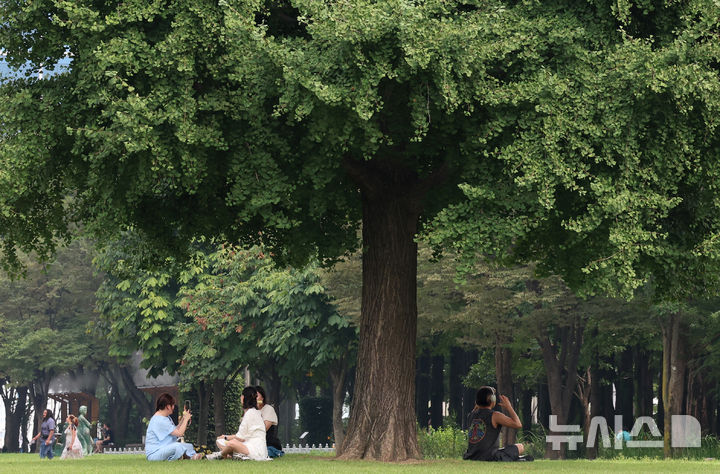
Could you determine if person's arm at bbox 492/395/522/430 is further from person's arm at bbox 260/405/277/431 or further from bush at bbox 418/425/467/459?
bush at bbox 418/425/467/459

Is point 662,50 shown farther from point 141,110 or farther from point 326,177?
point 141,110

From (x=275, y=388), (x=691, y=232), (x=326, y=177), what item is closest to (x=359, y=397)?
(x=326, y=177)

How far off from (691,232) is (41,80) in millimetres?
11203

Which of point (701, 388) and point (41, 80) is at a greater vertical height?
point (41, 80)

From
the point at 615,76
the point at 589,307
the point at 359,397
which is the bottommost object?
the point at 359,397

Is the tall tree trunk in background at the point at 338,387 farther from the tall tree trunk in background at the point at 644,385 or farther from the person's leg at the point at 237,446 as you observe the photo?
the person's leg at the point at 237,446

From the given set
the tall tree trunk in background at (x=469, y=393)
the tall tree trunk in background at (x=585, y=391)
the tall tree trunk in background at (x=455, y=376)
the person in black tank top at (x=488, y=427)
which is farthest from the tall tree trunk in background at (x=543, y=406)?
the person in black tank top at (x=488, y=427)

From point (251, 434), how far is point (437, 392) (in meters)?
31.4

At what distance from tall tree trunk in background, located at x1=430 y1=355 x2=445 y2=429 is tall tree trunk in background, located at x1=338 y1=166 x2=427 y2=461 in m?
28.9

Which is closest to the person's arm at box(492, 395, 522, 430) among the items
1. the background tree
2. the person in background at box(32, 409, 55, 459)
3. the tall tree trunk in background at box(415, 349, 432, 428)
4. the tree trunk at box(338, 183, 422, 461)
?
the tree trunk at box(338, 183, 422, 461)

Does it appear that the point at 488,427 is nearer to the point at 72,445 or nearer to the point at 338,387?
the point at 72,445

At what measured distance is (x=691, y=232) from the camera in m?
18.5

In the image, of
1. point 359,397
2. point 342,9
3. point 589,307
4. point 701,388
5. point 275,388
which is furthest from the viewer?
point 275,388

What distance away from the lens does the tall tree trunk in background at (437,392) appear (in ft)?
158
